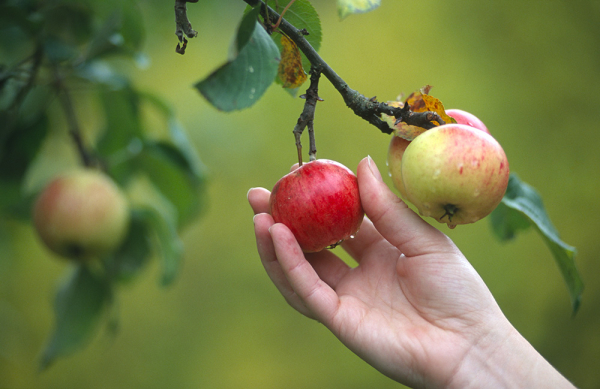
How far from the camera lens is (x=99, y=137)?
1119mm

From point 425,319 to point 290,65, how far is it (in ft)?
1.42

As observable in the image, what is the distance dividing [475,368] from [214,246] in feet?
7.09

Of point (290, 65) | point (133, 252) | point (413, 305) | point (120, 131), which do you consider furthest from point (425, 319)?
point (120, 131)

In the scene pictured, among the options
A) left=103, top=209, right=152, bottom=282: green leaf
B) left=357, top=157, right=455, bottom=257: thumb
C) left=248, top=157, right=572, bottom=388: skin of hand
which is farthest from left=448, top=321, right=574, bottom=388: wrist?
left=103, top=209, right=152, bottom=282: green leaf

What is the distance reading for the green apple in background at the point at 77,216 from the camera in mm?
933

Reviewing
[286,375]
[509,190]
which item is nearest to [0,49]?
[509,190]

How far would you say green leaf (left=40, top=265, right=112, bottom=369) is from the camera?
948 millimetres

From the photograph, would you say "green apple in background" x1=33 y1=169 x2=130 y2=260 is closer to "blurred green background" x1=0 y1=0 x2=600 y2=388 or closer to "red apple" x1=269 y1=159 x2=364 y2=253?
"red apple" x1=269 y1=159 x2=364 y2=253

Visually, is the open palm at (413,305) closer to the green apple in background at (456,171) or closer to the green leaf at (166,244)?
the green apple in background at (456,171)

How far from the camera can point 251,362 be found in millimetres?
2635

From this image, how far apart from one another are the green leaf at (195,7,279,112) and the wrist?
48 cm

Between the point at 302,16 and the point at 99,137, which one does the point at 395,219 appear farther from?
the point at 99,137

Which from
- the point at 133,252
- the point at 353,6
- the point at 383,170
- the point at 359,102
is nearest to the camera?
the point at 353,6

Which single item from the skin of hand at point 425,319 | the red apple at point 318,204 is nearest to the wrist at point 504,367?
the skin of hand at point 425,319
